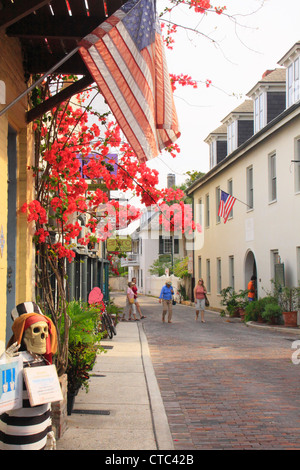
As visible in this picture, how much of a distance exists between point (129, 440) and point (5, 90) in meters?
3.80

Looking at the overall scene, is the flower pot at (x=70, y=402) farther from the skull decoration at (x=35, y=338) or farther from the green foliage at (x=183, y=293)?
the green foliage at (x=183, y=293)

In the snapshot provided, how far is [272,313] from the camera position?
18.8 metres

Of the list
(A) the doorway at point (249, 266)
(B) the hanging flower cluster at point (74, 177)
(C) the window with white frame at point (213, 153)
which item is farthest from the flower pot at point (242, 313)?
(B) the hanging flower cluster at point (74, 177)

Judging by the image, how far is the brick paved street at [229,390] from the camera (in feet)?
19.9

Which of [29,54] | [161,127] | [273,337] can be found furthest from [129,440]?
[273,337]

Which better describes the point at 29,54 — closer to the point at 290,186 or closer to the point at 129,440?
the point at 129,440

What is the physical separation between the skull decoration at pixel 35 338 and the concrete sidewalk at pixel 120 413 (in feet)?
5.97

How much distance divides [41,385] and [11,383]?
0.23 m

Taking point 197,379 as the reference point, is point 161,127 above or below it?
above

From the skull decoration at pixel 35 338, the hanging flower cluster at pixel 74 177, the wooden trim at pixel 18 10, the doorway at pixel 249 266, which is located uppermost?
the wooden trim at pixel 18 10

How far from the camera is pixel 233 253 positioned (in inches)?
1061

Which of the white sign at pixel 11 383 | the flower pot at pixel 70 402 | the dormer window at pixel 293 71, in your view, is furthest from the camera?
the dormer window at pixel 293 71

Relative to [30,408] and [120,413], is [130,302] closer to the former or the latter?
[120,413]

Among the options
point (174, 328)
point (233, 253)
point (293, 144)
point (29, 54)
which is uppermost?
point (293, 144)
